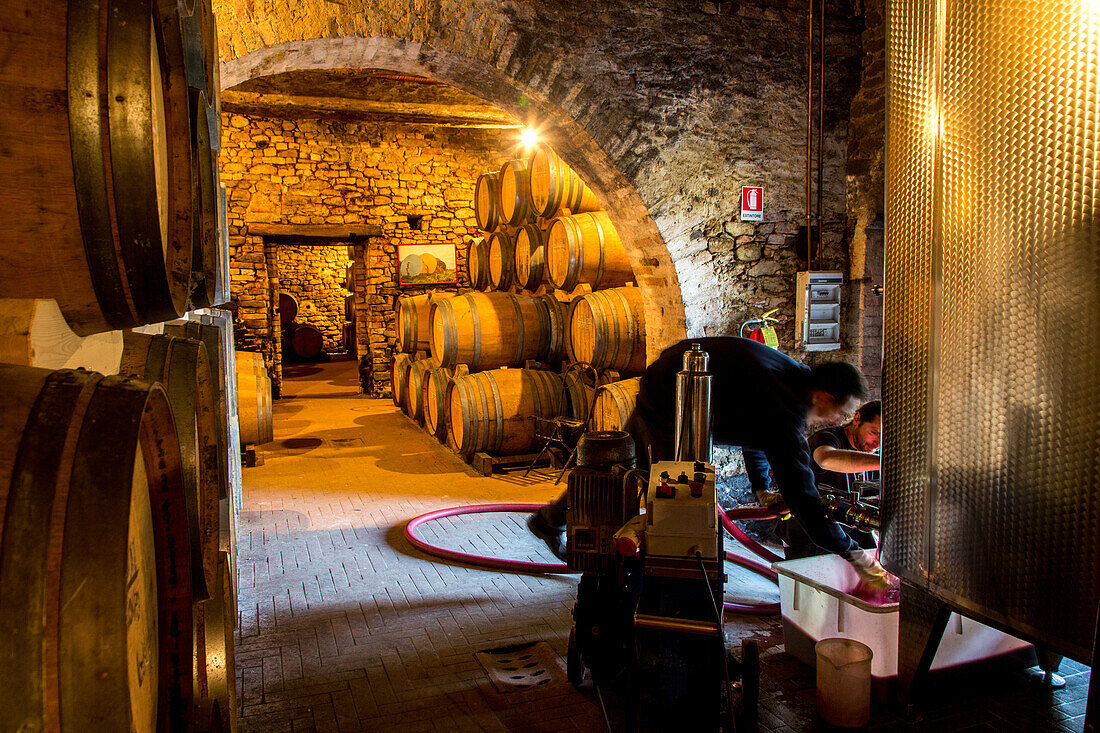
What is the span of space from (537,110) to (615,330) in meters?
2.05

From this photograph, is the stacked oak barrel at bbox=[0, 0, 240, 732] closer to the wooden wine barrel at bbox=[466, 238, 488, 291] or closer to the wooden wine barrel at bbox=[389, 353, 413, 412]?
the wooden wine barrel at bbox=[466, 238, 488, 291]

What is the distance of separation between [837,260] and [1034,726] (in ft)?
14.1

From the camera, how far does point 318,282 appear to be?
721 inches

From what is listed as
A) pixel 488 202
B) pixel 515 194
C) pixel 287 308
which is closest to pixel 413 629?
pixel 515 194

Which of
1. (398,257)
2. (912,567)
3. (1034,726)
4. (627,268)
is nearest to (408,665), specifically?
(912,567)

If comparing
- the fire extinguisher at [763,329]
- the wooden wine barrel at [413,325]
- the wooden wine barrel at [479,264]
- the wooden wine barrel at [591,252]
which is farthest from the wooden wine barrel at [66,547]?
the wooden wine barrel at [413,325]

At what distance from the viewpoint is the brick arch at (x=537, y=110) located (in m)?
4.61

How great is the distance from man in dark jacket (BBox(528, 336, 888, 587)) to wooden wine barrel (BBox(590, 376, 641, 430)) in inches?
68.6

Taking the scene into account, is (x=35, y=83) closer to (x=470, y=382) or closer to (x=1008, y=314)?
(x=1008, y=314)

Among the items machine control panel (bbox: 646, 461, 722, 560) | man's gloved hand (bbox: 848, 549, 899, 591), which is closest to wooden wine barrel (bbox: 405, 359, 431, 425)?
man's gloved hand (bbox: 848, 549, 899, 591)

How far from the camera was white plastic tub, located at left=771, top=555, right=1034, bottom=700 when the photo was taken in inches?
115

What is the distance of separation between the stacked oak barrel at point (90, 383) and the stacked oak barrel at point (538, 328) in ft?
16.6

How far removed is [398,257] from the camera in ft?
39.2

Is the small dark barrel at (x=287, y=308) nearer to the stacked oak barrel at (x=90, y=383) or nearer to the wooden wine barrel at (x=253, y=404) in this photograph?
the wooden wine barrel at (x=253, y=404)
